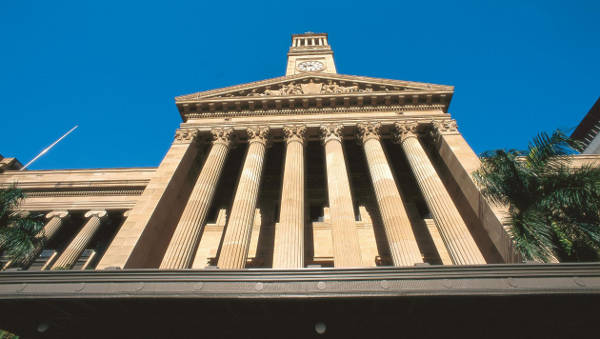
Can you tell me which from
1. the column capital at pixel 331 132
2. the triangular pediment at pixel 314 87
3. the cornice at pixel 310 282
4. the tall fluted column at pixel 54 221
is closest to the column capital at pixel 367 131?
the column capital at pixel 331 132

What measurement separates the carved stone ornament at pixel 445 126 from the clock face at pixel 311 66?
80.7 ft

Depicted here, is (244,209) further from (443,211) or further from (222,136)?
(443,211)

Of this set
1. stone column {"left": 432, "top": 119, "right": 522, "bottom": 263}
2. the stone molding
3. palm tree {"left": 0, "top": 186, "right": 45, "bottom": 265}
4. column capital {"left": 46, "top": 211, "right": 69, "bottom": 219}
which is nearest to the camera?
palm tree {"left": 0, "top": 186, "right": 45, "bottom": 265}

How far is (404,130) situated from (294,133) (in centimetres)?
691

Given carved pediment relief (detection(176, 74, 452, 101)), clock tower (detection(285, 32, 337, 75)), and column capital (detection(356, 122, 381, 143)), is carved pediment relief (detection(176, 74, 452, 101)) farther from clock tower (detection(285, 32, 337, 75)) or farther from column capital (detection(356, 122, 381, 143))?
clock tower (detection(285, 32, 337, 75))

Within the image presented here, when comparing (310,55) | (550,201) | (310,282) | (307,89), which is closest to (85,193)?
(307,89)

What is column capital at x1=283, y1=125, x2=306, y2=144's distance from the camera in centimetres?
2084

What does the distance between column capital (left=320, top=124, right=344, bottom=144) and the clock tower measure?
20849 mm

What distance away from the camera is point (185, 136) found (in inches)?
832

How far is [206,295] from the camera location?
889cm

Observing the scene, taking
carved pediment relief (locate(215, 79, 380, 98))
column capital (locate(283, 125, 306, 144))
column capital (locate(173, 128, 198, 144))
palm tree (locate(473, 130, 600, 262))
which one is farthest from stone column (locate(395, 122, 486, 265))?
A: column capital (locate(173, 128, 198, 144))

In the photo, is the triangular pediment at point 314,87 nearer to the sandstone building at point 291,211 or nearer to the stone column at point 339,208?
the sandstone building at point 291,211

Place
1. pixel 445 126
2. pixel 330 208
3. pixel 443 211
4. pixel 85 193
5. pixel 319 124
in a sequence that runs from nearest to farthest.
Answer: pixel 443 211 < pixel 330 208 < pixel 445 126 < pixel 319 124 < pixel 85 193

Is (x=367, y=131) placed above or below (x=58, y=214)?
above
